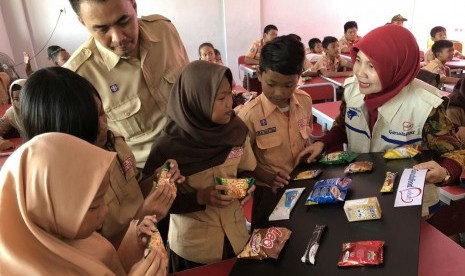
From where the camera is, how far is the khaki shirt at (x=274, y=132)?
1950mm

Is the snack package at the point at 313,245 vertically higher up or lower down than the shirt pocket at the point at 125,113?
lower down

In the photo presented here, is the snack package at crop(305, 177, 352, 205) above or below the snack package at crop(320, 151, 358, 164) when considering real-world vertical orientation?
above

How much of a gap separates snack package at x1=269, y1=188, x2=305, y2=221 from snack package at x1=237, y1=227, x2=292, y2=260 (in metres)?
0.10

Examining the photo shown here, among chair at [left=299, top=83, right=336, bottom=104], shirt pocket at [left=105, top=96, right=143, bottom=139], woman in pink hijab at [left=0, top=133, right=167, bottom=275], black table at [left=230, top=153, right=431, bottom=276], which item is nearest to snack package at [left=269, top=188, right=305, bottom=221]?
black table at [left=230, top=153, right=431, bottom=276]

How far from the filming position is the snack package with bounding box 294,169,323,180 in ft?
4.90

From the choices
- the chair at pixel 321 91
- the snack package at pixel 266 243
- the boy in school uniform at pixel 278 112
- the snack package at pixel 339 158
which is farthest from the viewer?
the chair at pixel 321 91

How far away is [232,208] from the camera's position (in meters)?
1.63

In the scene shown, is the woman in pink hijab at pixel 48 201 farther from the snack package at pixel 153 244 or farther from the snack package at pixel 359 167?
the snack package at pixel 359 167

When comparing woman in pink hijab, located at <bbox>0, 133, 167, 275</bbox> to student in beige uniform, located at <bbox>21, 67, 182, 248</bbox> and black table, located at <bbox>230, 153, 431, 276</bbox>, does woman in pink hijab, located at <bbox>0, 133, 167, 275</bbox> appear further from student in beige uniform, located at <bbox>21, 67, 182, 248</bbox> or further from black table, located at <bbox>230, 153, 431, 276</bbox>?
black table, located at <bbox>230, 153, 431, 276</bbox>

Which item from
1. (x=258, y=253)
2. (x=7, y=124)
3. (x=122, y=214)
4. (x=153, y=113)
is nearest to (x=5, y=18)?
(x=7, y=124)

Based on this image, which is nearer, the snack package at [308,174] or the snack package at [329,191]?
the snack package at [329,191]

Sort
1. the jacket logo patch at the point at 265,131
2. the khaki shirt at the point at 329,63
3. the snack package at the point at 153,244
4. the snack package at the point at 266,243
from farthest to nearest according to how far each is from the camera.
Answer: the khaki shirt at the point at 329,63 → the jacket logo patch at the point at 265,131 → the snack package at the point at 266,243 → the snack package at the point at 153,244

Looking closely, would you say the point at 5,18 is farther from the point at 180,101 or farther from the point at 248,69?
the point at 180,101

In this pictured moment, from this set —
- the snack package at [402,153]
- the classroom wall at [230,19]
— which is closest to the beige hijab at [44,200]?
the snack package at [402,153]
